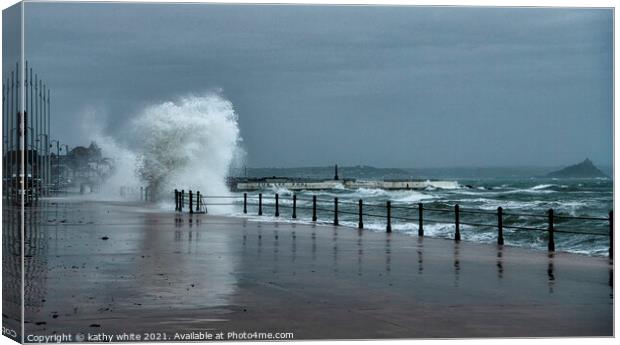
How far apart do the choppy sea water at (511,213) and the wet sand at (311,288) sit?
149 centimetres

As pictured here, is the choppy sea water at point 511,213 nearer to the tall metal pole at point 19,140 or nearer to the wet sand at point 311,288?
the wet sand at point 311,288

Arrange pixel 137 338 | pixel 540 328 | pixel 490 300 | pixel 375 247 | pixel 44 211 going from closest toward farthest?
pixel 137 338
pixel 540 328
pixel 490 300
pixel 375 247
pixel 44 211

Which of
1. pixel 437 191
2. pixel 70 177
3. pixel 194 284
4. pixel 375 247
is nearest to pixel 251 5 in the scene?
pixel 194 284

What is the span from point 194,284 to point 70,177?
49576mm

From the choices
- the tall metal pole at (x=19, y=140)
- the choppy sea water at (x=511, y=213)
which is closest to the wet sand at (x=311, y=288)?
the tall metal pole at (x=19, y=140)

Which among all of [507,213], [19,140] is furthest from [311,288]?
[507,213]

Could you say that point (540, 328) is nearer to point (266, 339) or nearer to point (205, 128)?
Answer: point (266, 339)

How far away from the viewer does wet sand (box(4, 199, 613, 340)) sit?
948 centimetres

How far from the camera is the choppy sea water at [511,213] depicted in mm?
24734

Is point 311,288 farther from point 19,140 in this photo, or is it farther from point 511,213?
point 511,213

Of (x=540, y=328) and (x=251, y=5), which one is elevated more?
(x=251, y=5)

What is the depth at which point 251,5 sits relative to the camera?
31.8ft

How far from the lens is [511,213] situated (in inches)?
1170

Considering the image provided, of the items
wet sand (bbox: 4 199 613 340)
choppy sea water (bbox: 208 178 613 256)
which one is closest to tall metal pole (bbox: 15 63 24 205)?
wet sand (bbox: 4 199 613 340)
